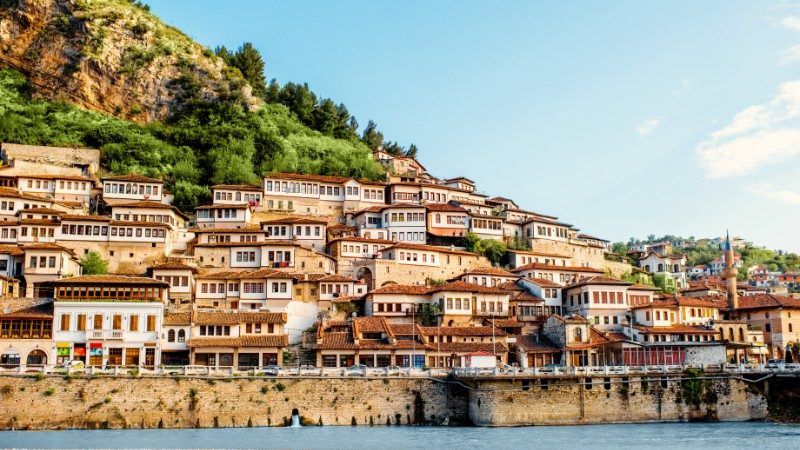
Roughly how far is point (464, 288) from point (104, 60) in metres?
61.9

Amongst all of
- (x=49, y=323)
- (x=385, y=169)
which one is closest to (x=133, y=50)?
(x=385, y=169)

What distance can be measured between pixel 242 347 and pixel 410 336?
1245 centimetres

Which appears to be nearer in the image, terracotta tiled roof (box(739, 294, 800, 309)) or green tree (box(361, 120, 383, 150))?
terracotta tiled roof (box(739, 294, 800, 309))

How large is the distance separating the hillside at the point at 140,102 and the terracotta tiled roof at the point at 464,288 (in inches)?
1265

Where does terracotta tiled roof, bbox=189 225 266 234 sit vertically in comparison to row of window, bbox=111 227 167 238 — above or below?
above

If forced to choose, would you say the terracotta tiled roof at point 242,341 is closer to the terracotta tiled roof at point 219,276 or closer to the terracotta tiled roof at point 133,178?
the terracotta tiled roof at point 219,276

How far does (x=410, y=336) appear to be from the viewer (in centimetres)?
6012

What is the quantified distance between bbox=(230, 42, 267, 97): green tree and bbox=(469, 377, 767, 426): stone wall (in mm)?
75292

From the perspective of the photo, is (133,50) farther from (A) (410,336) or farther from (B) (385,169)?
(A) (410,336)

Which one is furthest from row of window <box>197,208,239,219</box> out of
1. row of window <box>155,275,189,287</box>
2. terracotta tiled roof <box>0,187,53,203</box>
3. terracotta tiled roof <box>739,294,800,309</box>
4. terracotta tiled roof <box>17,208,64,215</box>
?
terracotta tiled roof <box>739,294,800,309</box>

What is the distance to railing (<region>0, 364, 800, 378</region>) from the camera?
48.9 metres

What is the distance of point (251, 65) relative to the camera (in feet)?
387

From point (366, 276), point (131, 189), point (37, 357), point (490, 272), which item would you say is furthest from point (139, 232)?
point (490, 272)

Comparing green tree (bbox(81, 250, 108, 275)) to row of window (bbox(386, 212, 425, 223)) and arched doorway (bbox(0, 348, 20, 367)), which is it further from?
row of window (bbox(386, 212, 425, 223))
